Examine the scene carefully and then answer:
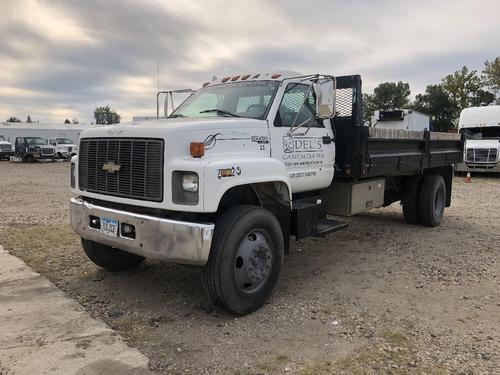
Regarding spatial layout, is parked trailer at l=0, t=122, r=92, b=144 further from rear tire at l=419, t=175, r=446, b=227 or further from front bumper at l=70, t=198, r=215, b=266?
front bumper at l=70, t=198, r=215, b=266

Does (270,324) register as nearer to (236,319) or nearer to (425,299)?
(236,319)

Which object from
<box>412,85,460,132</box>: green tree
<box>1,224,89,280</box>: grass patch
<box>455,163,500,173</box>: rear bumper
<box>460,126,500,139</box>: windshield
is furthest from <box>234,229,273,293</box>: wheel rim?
<box>412,85,460,132</box>: green tree

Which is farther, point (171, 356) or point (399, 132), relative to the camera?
point (399, 132)

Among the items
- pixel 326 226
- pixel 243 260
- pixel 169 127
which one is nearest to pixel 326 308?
pixel 243 260

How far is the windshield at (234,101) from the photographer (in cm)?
505

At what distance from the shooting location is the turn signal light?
393 cm

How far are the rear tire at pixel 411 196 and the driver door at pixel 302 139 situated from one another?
11.1 ft

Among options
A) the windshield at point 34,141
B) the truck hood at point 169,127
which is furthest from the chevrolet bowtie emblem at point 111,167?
the windshield at point 34,141

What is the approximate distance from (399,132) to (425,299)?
310 cm

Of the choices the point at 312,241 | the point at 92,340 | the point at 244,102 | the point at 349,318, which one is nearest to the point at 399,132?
the point at 312,241

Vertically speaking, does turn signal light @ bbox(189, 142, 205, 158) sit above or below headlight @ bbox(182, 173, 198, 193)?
above

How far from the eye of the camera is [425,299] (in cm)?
480

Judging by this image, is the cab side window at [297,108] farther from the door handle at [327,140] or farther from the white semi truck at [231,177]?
the door handle at [327,140]

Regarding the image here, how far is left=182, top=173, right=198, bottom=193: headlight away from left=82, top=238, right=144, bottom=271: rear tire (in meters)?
1.92
